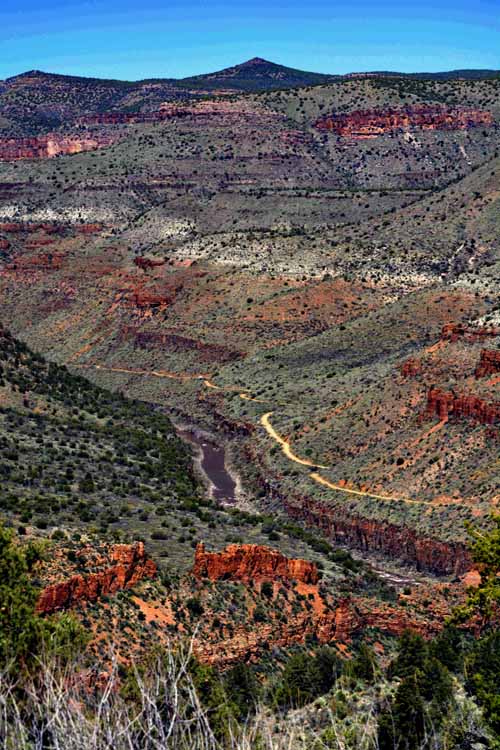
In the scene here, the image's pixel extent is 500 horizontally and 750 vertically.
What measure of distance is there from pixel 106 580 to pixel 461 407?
3273 cm

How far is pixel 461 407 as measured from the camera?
7062cm

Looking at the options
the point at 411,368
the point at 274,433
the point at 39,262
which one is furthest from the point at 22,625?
the point at 39,262

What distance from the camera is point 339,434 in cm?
7800

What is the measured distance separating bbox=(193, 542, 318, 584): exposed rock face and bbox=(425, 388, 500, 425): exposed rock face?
22.7 m

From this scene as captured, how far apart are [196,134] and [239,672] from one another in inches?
5781

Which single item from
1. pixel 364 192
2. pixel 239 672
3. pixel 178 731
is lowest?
pixel 239 672

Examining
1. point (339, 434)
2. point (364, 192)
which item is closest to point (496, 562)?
point (339, 434)

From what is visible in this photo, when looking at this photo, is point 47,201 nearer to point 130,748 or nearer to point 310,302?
point 310,302

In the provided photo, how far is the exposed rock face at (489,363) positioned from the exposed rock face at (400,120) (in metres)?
114

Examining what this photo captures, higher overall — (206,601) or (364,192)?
(364,192)

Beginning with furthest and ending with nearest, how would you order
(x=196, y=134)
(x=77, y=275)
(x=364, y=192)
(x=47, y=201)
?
(x=196, y=134) < (x=47, y=201) < (x=364, y=192) < (x=77, y=275)

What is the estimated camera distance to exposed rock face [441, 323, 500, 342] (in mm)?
76938

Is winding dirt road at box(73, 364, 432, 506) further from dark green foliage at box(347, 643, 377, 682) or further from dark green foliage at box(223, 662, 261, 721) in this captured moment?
dark green foliage at box(223, 662, 261, 721)

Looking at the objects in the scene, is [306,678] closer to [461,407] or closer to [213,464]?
[461,407]
